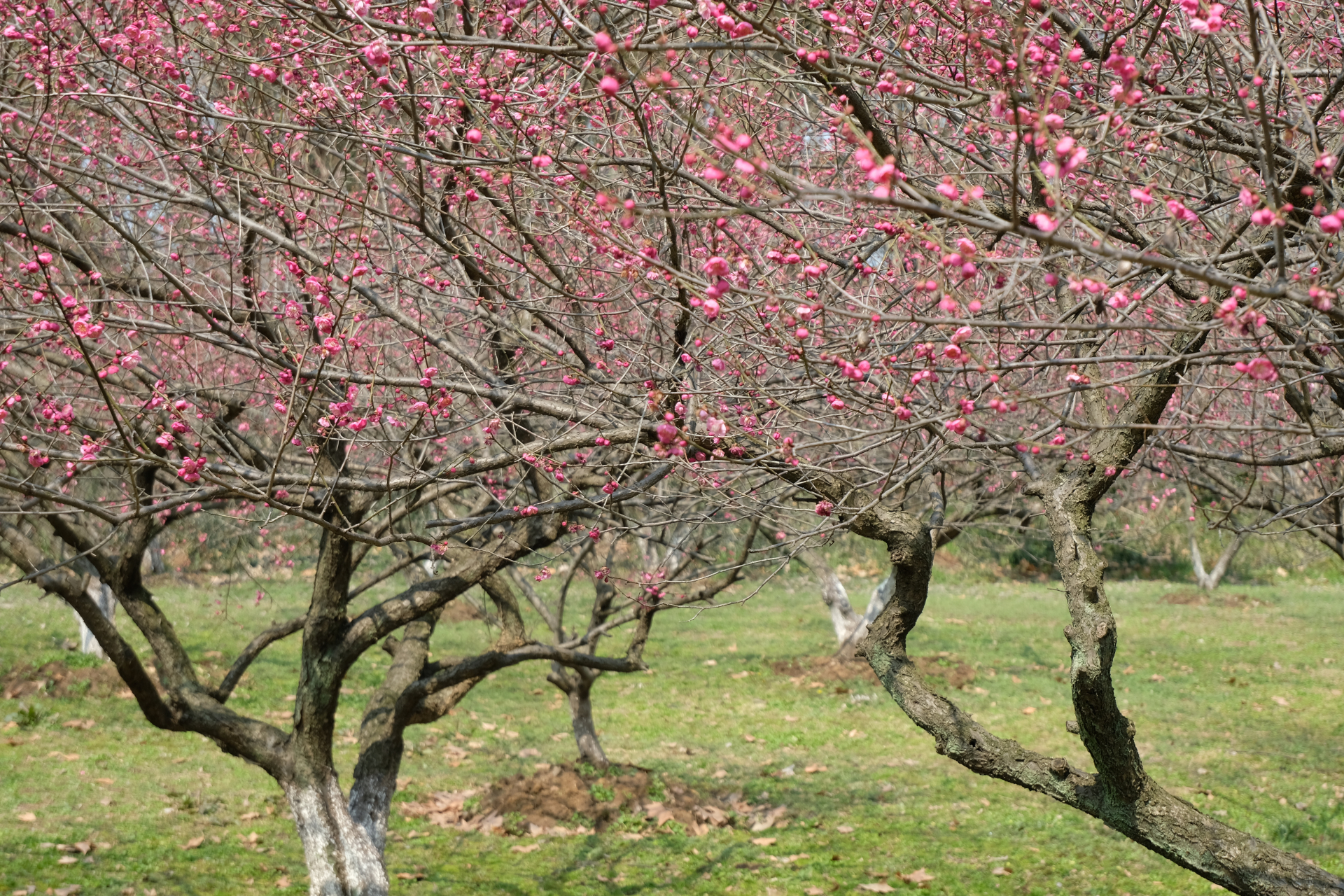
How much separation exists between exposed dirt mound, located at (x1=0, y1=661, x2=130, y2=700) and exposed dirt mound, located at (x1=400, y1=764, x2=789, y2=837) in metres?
5.89

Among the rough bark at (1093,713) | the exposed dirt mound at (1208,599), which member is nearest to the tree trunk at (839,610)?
the exposed dirt mound at (1208,599)

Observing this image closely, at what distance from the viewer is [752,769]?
519 inches

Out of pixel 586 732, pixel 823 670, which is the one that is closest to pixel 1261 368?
pixel 586 732

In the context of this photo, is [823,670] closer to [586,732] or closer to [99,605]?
[586,732]

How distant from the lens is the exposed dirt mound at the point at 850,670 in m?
17.1

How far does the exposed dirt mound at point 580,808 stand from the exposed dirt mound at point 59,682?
19.3 feet

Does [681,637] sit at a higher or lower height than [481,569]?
lower

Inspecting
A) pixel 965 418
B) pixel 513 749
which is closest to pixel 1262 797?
pixel 513 749

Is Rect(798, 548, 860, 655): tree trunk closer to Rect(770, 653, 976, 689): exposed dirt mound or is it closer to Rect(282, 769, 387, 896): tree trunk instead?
Rect(770, 653, 976, 689): exposed dirt mound

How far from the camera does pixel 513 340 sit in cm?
685

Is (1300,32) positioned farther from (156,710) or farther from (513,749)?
(513,749)

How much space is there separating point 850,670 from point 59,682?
10927 mm

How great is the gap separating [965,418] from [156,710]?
5692 mm

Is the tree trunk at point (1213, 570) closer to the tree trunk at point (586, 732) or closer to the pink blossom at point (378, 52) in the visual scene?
the tree trunk at point (586, 732)
